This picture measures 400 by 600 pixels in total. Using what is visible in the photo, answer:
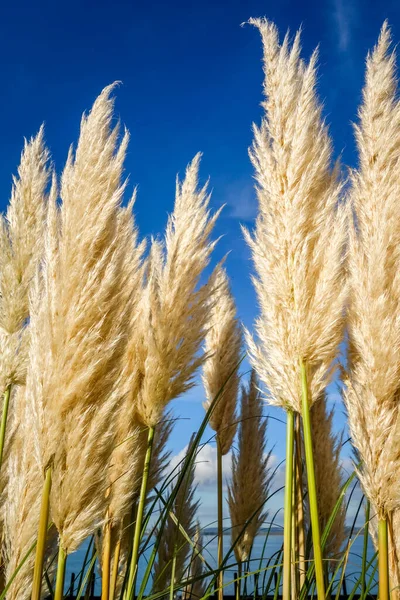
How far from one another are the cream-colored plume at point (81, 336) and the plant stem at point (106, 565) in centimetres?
83

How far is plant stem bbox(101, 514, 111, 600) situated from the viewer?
2.75 meters

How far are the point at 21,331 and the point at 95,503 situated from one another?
1.61m

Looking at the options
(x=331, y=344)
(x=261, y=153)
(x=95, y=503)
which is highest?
(x=261, y=153)

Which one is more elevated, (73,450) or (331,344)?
(331,344)

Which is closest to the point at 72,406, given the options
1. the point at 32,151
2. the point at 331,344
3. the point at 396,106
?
the point at 331,344

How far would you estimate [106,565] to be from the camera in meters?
2.78

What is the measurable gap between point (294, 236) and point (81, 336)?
99 cm

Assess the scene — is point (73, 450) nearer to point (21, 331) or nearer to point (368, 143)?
point (21, 331)

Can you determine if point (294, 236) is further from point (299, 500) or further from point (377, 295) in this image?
point (299, 500)

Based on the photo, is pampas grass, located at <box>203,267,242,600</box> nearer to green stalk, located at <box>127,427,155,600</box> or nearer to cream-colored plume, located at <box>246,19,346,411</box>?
green stalk, located at <box>127,427,155,600</box>

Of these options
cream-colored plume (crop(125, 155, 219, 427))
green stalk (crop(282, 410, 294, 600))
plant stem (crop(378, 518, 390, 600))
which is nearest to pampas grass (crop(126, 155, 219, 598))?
cream-colored plume (crop(125, 155, 219, 427))

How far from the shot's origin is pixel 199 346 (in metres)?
2.67

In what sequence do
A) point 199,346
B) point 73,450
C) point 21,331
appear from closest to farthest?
point 73,450
point 199,346
point 21,331

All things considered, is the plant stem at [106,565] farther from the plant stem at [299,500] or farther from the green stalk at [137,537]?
the plant stem at [299,500]
